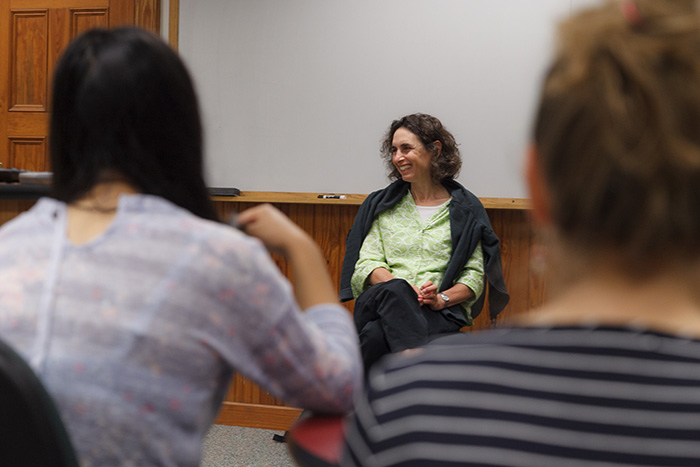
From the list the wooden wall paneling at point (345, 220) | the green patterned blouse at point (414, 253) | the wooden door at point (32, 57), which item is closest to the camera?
the green patterned blouse at point (414, 253)

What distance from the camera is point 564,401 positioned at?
52cm

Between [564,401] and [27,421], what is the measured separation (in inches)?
21.2

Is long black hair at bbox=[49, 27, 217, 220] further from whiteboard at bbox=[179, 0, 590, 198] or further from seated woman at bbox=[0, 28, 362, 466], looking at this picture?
whiteboard at bbox=[179, 0, 590, 198]

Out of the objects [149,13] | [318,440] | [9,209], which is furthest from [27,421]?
[149,13]

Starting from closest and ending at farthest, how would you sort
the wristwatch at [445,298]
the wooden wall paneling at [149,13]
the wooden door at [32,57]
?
1. the wristwatch at [445,298]
2. the wooden wall paneling at [149,13]
3. the wooden door at [32,57]

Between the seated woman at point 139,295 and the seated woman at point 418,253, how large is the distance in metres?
1.80

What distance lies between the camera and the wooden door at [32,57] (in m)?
3.91

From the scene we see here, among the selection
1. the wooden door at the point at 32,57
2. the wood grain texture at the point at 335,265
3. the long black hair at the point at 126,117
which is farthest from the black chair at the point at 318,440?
the wooden door at the point at 32,57

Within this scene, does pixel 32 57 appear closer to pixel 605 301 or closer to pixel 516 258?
pixel 516 258

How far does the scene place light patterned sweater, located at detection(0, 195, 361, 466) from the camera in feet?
2.58

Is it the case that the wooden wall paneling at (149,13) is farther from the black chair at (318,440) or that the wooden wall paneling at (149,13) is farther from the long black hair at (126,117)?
the black chair at (318,440)

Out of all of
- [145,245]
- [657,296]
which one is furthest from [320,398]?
[657,296]

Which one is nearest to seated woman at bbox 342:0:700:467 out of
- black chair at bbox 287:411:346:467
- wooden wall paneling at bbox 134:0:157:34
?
black chair at bbox 287:411:346:467

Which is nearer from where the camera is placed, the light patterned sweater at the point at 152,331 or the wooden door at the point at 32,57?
the light patterned sweater at the point at 152,331
